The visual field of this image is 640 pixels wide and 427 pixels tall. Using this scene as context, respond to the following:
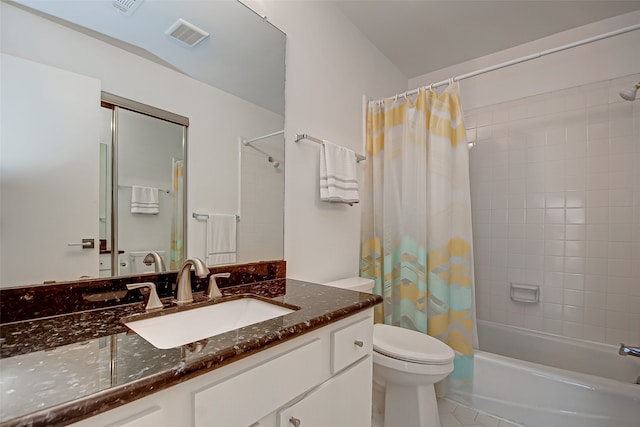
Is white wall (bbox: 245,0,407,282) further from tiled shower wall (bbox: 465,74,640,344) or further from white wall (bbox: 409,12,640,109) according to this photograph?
tiled shower wall (bbox: 465,74,640,344)

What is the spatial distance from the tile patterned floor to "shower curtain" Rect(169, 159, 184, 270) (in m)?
1.37

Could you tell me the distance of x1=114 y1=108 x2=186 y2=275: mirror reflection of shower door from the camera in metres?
0.95

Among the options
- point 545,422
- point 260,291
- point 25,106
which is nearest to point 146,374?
point 260,291

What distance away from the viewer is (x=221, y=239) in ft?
4.03

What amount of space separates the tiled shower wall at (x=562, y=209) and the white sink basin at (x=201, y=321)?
2.03 m

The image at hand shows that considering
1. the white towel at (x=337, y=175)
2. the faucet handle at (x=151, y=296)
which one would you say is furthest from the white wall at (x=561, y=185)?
the faucet handle at (x=151, y=296)

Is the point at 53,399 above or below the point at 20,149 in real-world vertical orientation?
below

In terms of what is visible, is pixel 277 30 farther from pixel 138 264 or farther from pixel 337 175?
pixel 138 264

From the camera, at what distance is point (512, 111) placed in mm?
2303

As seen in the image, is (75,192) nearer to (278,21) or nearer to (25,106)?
(25,106)

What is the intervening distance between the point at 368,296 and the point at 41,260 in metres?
0.99

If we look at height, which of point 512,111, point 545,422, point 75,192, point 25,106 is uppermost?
point 512,111

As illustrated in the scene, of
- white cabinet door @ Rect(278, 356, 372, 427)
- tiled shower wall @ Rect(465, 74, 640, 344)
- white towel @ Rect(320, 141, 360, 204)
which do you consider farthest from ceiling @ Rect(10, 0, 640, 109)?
white cabinet door @ Rect(278, 356, 372, 427)

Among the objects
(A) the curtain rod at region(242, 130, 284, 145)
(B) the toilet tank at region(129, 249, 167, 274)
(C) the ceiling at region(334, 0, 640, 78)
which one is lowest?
(B) the toilet tank at region(129, 249, 167, 274)
